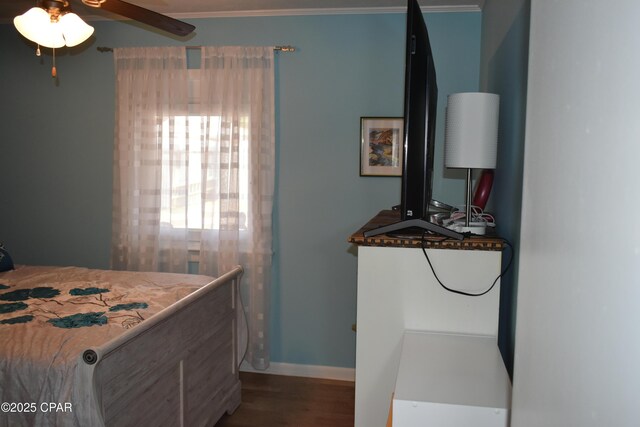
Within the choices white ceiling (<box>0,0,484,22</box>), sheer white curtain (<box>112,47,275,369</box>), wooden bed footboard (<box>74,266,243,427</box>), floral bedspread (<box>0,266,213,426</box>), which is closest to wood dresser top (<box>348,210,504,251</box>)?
wooden bed footboard (<box>74,266,243,427</box>)

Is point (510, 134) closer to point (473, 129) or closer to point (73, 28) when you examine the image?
point (473, 129)

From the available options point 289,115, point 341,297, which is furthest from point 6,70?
point 341,297

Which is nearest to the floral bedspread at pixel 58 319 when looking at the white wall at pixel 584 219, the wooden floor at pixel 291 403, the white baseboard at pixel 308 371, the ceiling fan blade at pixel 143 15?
the wooden floor at pixel 291 403

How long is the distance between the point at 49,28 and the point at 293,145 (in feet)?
5.75

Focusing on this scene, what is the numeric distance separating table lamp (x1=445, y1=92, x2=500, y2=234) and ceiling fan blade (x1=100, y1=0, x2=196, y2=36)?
1.25 meters

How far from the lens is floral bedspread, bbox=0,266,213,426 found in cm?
192

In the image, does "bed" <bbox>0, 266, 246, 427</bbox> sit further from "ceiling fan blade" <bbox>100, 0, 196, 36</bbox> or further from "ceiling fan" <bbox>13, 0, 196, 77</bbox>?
"ceiling fan blade" <bbox>100, 0, 196, 36</bbox>

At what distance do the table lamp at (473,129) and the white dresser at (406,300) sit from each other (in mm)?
284

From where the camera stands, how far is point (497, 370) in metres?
1.67

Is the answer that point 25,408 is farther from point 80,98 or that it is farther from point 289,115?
point 80,98

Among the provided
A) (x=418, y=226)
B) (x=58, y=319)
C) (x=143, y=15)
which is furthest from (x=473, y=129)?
(x=58, y=319)

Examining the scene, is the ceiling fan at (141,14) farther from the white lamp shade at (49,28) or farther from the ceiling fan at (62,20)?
the white lamp shade at (49,28)

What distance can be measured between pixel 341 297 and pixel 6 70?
3.01m

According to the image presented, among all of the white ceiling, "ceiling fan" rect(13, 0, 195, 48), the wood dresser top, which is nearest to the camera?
the wood dresser top
